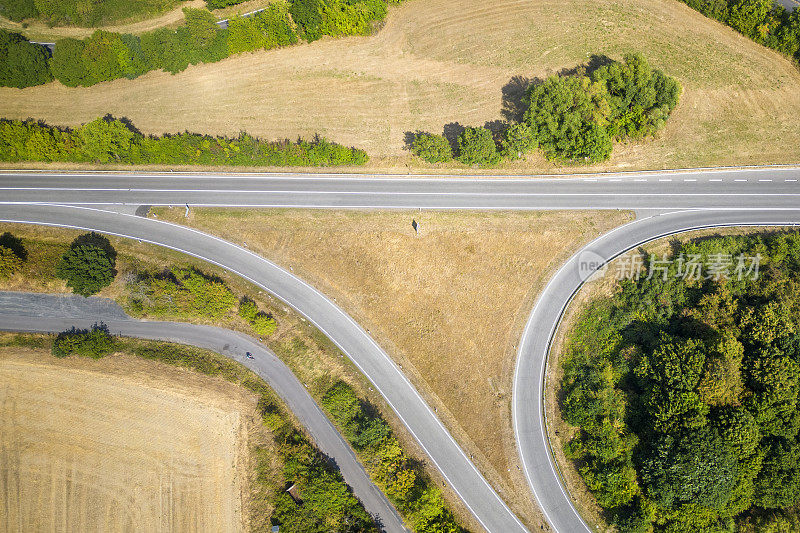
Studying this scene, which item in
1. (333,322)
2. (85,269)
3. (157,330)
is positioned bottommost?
(333,322)

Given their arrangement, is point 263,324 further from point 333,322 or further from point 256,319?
point 333,322

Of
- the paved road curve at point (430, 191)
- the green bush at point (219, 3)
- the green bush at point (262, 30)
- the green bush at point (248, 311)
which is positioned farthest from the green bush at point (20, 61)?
the green bush at point (248, 311)

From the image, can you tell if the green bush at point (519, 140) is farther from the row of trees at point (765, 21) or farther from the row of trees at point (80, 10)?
the row of trees at point (80, 10)

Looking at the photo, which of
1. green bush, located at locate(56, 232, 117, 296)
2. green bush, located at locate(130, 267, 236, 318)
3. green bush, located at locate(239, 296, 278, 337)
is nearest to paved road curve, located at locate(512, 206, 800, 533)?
green bush, located at locate(239, 296, 278, 337)

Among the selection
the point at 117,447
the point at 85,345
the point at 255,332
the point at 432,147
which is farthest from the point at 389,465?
the point at 85,345

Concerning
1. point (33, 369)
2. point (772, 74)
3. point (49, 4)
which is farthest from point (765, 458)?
point (49, 4)

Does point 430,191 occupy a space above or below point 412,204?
above

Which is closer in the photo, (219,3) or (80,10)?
(80,10)

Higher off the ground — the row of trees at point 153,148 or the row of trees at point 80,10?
the row of trees at point 80,10

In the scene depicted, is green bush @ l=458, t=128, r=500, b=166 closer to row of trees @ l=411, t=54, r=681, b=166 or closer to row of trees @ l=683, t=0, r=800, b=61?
row of trees @ l=411, t=54, r=681, b=166
